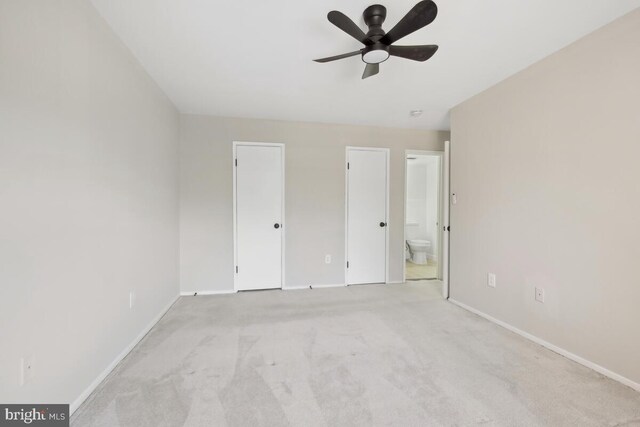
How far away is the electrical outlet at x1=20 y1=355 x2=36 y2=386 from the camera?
108 centimetres

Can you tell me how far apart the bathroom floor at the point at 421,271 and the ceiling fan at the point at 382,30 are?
3.33 m

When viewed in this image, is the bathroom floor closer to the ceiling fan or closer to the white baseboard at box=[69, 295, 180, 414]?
the ceiling fan

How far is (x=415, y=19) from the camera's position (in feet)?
4.51

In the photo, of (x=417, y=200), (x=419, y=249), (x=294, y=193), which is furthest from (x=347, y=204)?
(x=417, y=200)

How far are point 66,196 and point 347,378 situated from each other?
192 cm

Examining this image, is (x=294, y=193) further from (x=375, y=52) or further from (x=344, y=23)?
(x=344, y=23)

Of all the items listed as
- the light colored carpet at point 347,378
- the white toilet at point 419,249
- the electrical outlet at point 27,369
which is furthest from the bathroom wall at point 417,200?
the electrical outlet at point 27,369

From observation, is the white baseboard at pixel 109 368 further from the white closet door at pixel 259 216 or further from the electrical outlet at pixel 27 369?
the white closet door at pixel 259 216

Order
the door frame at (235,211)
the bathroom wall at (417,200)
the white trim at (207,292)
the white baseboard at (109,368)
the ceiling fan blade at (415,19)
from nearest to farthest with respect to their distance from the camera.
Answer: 1. the ceiling fan blade at (415,19)
2. the white baseboard at (109,368)
3. the white trim at (207,292)
4. the door frame at (235,211)
5. the bathroom wall at (417,200)

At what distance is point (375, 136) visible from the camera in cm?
374

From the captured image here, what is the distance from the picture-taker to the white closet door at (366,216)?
3705mm

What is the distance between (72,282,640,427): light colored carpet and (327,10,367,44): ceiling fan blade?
2129mm

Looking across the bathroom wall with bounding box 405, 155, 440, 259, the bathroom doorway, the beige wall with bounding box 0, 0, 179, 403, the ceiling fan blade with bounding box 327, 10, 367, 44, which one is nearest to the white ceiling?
the ceiling fan blade with bounding box 327, 10, 367, 44

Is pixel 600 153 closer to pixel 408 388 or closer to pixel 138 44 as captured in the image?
pixel 408 388
